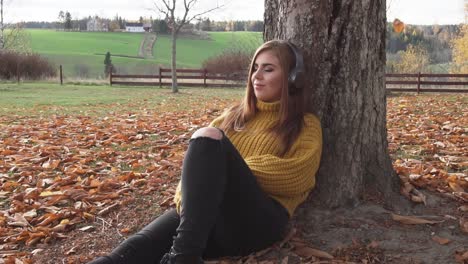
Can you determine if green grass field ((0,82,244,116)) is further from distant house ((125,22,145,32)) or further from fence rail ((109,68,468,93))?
distant house ((125,22,145,32))

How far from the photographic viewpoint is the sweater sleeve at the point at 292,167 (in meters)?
2.78

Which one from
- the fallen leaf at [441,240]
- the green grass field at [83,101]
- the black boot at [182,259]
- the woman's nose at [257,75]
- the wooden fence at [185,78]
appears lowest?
the green grass field at [83,101]

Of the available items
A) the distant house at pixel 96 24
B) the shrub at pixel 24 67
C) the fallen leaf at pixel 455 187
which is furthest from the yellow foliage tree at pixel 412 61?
the distant house at pixel 96 24

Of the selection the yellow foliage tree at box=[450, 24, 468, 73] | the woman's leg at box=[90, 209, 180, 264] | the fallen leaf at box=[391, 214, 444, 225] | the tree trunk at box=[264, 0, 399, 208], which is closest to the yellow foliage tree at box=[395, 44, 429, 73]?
the yellow foliage tree at box=[450, 24, 468, 73]

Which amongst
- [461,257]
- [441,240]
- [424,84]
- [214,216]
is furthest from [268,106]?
[424,84]

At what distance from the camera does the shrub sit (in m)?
32.1

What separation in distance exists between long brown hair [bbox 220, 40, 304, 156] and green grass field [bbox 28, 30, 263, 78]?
54.9 meters

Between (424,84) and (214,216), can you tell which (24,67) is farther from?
(214,216)

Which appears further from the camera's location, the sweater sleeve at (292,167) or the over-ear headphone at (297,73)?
the over-ear headphone at (297,73)

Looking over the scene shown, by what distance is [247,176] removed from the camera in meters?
2.63

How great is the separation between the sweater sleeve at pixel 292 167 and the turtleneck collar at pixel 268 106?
10.0 inches

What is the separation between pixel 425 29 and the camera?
69625 mm

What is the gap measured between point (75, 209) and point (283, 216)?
1.81 meters

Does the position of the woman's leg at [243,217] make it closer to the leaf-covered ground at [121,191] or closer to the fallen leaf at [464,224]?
the leaf-covered ground at [121,191]
